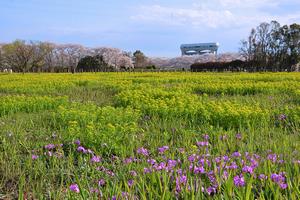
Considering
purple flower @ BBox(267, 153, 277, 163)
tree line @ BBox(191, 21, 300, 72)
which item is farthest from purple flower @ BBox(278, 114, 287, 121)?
tree line @ BBox(191, 21, 300, 72)

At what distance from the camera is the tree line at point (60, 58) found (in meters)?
51.8

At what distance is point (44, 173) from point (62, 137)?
4.59ft

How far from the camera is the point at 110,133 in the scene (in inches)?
179

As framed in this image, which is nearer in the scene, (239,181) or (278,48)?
(239,181)

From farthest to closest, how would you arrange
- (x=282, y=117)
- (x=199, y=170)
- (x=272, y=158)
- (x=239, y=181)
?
1. (x=282, y=117)
2. (x=272, y=158)
3. (x=199, y=170)
4. (x=239, y=181)

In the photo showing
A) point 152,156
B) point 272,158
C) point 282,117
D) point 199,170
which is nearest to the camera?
point 199,170

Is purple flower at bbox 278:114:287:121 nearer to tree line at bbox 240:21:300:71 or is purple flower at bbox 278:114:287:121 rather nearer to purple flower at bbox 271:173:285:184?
purple flower at bbox 271:173:285:184

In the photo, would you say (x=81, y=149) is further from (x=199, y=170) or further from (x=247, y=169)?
(x=247, y=169)

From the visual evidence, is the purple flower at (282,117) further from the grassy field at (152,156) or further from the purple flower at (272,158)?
the purple flower at (272,158)

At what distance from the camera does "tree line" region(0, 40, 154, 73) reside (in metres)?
51.8

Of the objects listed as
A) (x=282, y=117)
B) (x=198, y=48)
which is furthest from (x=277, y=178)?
(x=198, y=48)

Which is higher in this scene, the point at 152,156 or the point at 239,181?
the point at 239,181

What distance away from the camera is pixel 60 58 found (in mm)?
71875

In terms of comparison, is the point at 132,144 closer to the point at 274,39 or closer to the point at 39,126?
the point at 39,126
